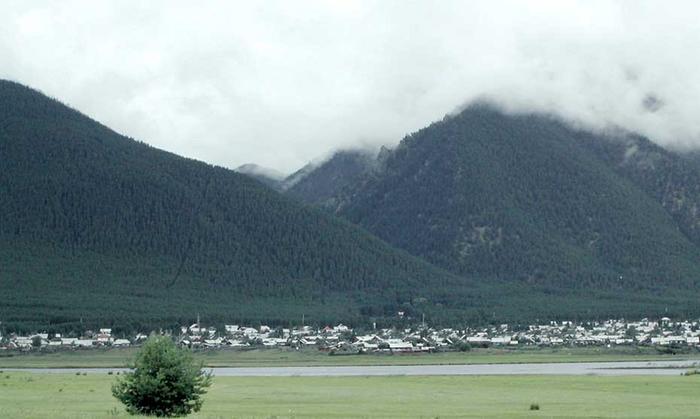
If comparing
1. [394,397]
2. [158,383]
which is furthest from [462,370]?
[158,383]

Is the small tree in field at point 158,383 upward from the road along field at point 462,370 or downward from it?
upward

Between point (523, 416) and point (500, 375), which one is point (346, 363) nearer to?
point (500, 375)

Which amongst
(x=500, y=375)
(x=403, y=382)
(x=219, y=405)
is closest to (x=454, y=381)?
(x=403, y=382)

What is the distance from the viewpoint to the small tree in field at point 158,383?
77750mm

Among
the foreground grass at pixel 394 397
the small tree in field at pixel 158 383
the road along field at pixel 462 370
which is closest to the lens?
the small tree in field at pixel 158 383

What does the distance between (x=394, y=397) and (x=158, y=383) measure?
1356 inches

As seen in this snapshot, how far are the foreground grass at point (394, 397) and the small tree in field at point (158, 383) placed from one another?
74.0 inches

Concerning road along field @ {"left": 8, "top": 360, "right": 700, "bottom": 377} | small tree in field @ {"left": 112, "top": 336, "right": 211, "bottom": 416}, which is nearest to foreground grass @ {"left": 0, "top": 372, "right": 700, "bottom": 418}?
small tree in field @ {"left": 112, "top": 336, "right": 211, "bottom": 416}

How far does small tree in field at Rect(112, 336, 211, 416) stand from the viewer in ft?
255

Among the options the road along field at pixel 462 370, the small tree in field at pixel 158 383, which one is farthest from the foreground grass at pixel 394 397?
the road along field at pixel 462 370

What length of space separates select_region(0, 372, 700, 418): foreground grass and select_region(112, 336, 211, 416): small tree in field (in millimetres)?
1880

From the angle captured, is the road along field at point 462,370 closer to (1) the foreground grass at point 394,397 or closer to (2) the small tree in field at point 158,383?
(1) the foreground grass at point 394,397

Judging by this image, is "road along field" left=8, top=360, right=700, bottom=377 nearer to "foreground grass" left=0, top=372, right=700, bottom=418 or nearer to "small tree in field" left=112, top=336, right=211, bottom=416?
"foreground grass" left=0, top=372, right=700, bottom=418

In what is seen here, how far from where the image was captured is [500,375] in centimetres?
15125
